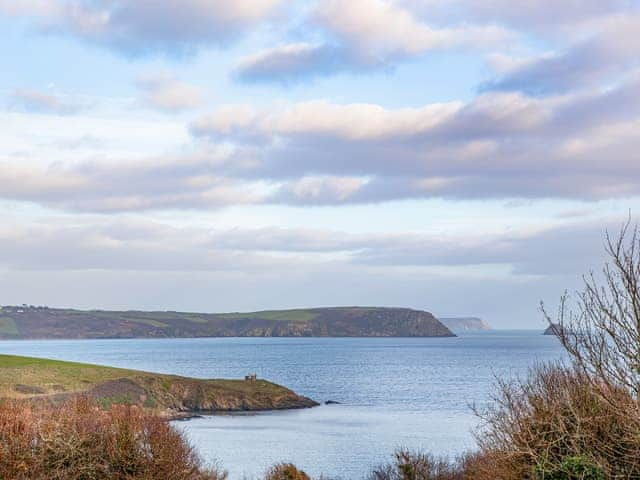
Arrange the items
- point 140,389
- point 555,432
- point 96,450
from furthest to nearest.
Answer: point 140,389 < point 96,450 < point 555,432

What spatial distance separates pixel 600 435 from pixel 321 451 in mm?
57978

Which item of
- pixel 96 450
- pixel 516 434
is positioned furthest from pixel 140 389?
pixel 516 434

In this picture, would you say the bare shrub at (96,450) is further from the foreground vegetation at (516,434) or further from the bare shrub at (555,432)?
the bare shrub at (555,432)

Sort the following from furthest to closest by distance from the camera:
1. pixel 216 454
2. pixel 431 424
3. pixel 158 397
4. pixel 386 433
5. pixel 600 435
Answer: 1. pixel 158 397
2. pixel 431 424
3. pixel 386 433
4. pixel 216 454
5. pixel 600 435

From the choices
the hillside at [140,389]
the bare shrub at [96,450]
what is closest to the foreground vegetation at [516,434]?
the bare shrub at [96,450]

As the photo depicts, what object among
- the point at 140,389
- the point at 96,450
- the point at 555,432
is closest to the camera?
the point at 555,432

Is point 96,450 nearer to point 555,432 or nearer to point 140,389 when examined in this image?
point 555,432

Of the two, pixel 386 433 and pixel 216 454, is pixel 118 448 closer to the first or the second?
pixel 216 454

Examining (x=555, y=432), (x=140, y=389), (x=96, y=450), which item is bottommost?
(x=140, y=389)

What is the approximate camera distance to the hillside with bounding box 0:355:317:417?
11069 cm

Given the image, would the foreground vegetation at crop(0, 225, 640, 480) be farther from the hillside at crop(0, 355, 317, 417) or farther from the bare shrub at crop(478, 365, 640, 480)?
the hillside at crop(0, 355, 317, 417)

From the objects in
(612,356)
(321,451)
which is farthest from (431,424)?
(612,356)

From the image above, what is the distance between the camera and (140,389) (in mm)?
117688

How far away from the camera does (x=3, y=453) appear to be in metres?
42.8
